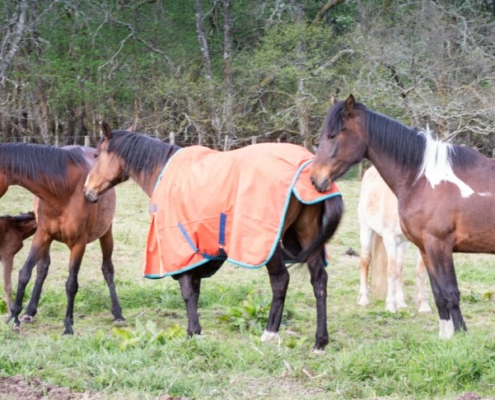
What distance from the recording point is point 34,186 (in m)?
6.46

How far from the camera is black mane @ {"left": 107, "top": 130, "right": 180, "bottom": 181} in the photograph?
20.5 feet

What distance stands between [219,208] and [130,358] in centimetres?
154

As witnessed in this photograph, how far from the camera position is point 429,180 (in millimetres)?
5629

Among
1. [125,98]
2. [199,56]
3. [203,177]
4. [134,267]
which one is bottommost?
[134,267]

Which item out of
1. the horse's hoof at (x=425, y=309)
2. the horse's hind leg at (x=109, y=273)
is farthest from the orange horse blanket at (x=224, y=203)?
the horse's hoof at (x=425, y=309)

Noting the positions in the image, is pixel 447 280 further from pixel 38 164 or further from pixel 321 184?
pixel 38 164

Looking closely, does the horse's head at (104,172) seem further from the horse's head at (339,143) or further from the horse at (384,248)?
the horse at (384,248)

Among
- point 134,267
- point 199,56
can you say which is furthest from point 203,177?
point 199,56

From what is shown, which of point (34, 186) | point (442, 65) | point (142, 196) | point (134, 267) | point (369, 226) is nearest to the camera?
point (34, 186)

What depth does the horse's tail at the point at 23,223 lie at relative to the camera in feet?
25.0

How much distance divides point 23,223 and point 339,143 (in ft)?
12.6

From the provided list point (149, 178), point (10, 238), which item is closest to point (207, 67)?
point (10, 238)

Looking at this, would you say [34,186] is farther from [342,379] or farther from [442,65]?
[442,65]

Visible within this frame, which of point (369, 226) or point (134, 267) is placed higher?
point (369, 226)
